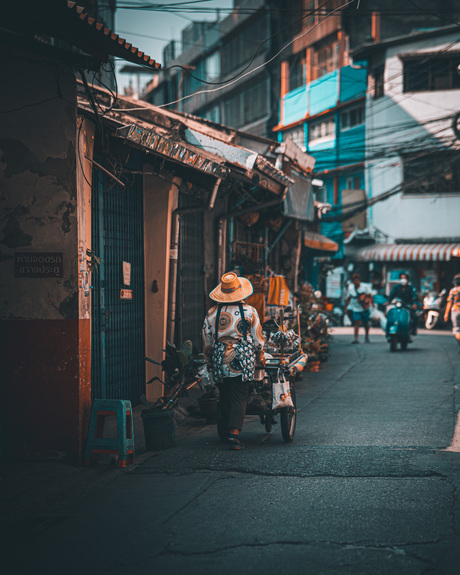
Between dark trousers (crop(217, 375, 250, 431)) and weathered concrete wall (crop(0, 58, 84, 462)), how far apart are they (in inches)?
65.7

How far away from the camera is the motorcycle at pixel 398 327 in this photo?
17.3 metres

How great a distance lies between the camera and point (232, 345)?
7441mm

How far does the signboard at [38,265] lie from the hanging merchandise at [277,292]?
5706 millimetres

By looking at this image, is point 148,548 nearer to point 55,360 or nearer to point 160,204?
point 55,360

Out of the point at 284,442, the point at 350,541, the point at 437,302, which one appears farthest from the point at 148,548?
the point at 437,302

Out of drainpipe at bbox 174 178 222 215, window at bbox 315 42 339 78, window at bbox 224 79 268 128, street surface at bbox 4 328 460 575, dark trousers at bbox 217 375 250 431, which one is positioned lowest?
street surface at bbox 4 328 460 575

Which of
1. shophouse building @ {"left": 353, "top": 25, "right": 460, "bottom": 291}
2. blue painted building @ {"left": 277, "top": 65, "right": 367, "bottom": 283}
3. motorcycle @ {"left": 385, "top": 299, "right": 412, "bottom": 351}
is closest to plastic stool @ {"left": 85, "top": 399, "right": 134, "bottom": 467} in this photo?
motorcycle @ {"left": 385, "top": 299, "right": 412, "bottom": 351}

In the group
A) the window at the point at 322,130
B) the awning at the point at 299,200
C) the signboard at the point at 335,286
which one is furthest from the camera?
the window at the point at 322,130

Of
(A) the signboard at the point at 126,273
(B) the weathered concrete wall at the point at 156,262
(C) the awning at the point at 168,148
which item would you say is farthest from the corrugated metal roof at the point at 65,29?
(B) the weathered concrete wall at the point at 156,262

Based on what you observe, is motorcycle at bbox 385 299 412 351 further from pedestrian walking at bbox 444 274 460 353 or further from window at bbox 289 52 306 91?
window at bbox 289 52 306 91

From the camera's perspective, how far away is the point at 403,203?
28.8 m

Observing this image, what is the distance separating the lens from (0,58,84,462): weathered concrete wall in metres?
6.74

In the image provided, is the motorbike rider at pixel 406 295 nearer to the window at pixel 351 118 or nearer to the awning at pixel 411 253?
the awning at pixel 411 253

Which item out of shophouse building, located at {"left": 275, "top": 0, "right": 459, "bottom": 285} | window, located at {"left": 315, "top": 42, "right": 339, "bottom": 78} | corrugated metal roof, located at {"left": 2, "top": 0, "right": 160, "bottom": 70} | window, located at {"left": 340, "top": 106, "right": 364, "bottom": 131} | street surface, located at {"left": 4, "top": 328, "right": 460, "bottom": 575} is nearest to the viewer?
street surface, located at {"left": 4, "top": 328, "right": 460, "bottom": 575}
